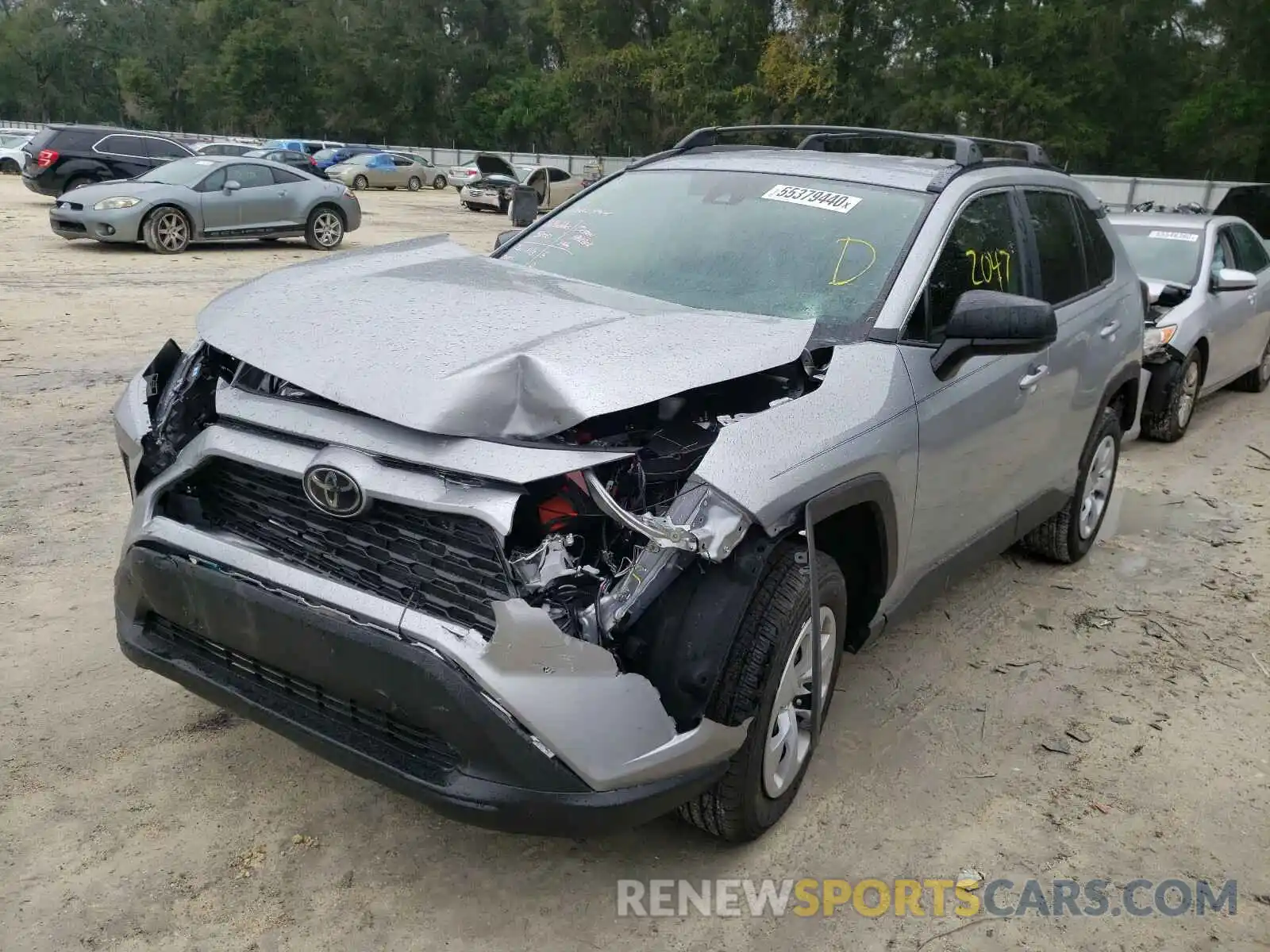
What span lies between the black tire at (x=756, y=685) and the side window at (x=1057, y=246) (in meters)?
2.07

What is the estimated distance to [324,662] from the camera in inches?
98.7

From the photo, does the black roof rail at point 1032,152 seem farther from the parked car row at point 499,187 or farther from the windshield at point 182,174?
the parked car row at point 499,187

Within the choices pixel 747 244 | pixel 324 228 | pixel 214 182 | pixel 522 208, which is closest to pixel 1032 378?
pixel 747 244

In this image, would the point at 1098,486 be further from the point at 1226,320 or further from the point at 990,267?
the point at 1226,320

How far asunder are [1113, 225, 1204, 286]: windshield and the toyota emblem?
7.17m

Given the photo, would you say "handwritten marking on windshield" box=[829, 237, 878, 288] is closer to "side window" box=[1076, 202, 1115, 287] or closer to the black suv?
"side window" box=[1076, 202, 1115, 287]

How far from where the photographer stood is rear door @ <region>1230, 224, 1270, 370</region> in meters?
8.80

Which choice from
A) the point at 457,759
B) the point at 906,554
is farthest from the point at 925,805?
the point at 457,759

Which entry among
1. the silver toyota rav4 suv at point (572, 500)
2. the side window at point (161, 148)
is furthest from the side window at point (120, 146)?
the silver toyota rav4 suv at point (572, 500)

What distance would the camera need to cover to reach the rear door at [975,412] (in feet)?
11.3

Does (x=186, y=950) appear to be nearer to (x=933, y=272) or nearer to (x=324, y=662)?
(x=324, y=662)

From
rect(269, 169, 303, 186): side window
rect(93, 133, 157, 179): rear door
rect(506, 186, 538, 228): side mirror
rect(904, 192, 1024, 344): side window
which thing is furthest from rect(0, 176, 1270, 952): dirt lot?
rect(93, 133, 157, 179): rear door

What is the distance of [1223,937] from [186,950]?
2.63m

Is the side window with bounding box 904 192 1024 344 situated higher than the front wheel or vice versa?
the side window with bounding box 904 192 1024 344
